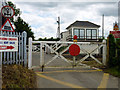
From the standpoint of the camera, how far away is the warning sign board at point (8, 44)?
6356 mm

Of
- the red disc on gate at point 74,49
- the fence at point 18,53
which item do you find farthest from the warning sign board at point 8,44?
the red disc on gate at point 74,49

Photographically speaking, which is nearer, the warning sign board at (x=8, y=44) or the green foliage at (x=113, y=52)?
the warning sign board at (x=8, y=44)

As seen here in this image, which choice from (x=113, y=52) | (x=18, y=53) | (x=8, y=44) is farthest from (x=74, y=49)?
(x=8, y=44)

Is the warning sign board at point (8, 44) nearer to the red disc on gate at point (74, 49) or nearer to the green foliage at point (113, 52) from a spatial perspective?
the red disc on gate at point (74, 49)

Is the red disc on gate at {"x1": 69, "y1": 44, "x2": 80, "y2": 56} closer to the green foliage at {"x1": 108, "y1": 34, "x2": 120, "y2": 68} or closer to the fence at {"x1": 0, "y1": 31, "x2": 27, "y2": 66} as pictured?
the green foliage at {"x1": 108, "y1": 34, "x2": 120, "y2": 68}

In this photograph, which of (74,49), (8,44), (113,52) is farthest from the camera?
(74,49)

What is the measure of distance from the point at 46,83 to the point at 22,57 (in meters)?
2.66

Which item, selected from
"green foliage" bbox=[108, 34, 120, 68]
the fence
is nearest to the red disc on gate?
"green foliage" bbox=[108, 34, 120, 68]

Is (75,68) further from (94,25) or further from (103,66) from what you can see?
(94,25)

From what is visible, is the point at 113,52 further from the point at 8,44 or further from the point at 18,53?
the point at 8,44

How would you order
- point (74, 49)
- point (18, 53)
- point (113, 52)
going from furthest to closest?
point (74, 49) < point (113, 52) < point (18, 53)

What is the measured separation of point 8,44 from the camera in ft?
21.5

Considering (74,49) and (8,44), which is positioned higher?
(8,44)

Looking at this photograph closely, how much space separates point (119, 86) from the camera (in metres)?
4.84
